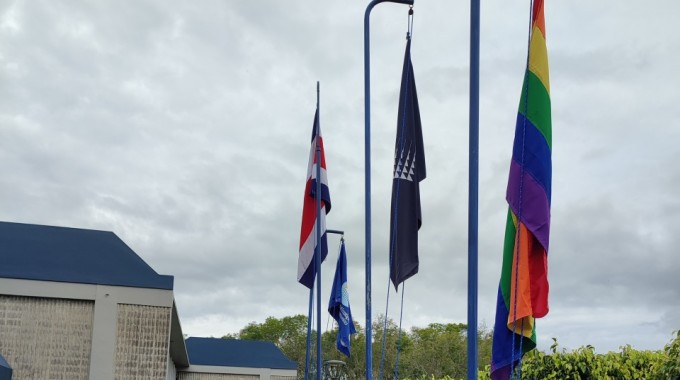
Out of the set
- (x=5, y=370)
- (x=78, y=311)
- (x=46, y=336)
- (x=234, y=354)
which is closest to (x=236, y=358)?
(x=234, y=354)

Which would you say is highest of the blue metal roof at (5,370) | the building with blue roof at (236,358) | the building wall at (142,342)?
the building with blue roof at (236,358)

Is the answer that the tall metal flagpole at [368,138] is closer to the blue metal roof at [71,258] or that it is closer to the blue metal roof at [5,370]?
the blue metal roof at [71,258]

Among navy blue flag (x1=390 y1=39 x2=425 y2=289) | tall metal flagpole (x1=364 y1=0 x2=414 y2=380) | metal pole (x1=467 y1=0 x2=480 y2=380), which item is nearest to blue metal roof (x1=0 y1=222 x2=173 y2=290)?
tall metal flagpole (x1=364 y1=0 x2=414 y2=380)

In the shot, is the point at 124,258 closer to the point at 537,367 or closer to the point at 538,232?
the point at 537,367

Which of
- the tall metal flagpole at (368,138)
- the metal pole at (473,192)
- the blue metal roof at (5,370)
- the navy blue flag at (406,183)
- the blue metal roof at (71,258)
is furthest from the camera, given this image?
the blue metal roof at (71,258)

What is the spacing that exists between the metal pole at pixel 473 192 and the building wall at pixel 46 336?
12738mm

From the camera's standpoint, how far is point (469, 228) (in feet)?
23.5

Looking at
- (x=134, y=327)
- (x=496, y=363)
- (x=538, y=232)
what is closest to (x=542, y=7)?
(x=538, y=232)

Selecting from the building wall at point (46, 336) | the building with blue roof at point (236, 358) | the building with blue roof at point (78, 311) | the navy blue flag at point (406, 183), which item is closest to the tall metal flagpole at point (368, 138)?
the navy blue flag at point (406, 183)

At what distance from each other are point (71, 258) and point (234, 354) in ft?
69.3

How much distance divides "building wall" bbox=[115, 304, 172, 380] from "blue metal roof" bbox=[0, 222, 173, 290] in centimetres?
56

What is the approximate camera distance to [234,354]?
38.9 meters

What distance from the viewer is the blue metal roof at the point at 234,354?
38.0 metres

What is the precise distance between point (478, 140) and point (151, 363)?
1270 centimetres
